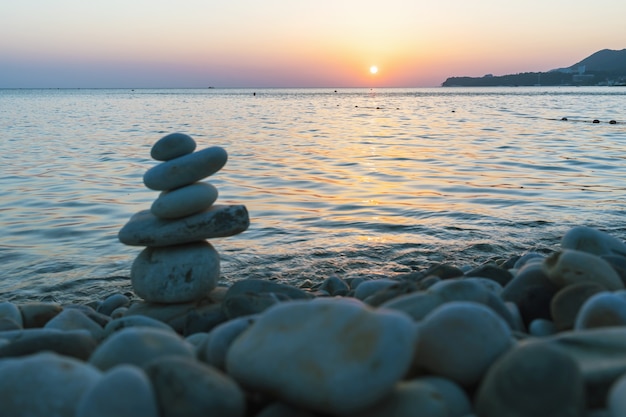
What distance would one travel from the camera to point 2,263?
28.9ft

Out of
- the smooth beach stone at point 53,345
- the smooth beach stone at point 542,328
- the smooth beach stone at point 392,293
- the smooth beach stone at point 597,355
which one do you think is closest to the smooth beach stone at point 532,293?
the smooth beach stone at point 542,328

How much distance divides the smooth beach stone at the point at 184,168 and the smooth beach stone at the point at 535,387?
4247 millimetres

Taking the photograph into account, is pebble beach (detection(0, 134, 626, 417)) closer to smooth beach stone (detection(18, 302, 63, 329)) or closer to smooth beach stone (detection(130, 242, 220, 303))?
smooth beach stone (detection(18, 302, 63, 329))

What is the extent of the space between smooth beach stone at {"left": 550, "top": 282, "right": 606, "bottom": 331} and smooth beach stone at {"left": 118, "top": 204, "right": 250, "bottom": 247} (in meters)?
3.40

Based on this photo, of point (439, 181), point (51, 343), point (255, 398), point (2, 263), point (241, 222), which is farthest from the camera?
point (439, 181)

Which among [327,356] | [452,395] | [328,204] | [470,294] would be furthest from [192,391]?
[328,204]

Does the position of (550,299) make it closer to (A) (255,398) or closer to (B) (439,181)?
(A) (255,398)


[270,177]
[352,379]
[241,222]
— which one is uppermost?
[352,379]

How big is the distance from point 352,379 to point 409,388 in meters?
0.29

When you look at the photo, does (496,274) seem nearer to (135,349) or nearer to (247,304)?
(247,304)

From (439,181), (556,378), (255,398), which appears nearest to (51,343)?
(255,398)

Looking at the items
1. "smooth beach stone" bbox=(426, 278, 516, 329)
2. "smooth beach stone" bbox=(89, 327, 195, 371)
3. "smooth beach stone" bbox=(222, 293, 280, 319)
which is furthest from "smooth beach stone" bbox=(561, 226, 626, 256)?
"smooth beach stone" bbox=(89, 327, 195, 371)

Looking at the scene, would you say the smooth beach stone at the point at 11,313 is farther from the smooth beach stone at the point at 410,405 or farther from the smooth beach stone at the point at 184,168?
the smooth beach stone at the point at 410,405

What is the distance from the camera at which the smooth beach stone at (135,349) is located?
2969 mm
